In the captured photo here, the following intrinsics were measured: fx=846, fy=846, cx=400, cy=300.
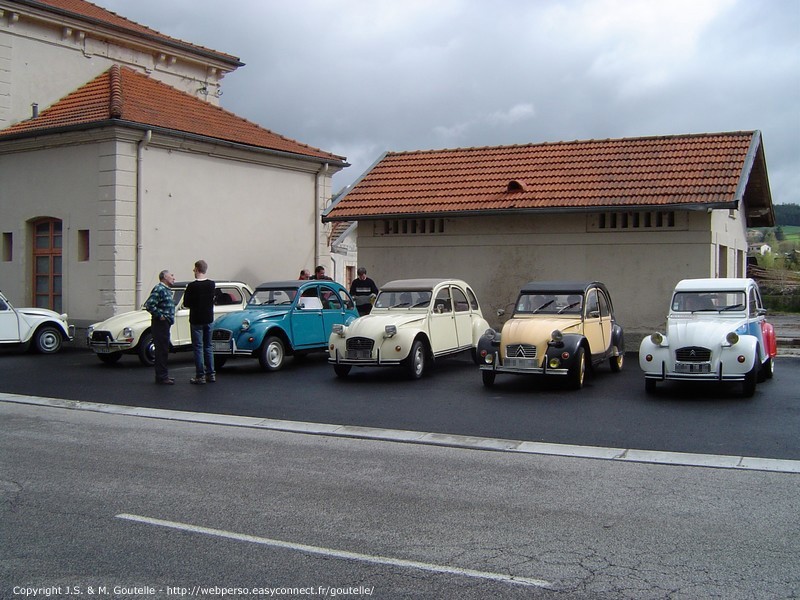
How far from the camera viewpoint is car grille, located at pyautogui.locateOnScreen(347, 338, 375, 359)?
14117 millimetres

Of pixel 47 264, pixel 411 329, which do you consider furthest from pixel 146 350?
pixel 47 264

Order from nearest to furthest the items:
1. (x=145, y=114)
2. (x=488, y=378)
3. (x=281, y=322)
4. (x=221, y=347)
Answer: (x=488, y=378)
(x=221, y=347)
(x=281, y=322)
(x=145, y=114)

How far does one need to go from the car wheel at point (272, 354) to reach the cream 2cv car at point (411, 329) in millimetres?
1534

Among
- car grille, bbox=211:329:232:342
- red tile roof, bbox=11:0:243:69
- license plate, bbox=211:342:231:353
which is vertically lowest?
license plate, bbox=211:342:231:353

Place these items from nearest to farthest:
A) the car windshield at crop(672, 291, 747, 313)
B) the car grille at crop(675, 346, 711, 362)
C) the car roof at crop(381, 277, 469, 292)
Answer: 1. the car grille at crop(675, 346, 711, 362)
2. the car windshield at crop(672, 291, 747, 313)
3. the car roof at crop(381, 277, 469, 292)

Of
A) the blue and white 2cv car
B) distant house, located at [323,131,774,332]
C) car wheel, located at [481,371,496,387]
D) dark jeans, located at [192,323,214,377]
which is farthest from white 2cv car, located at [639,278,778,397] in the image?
dark jeans, located at [192,323,214,377]

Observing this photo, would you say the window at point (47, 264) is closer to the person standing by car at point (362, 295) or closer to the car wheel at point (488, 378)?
the person standing by car at point (362, 295)

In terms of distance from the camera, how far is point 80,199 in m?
21.4

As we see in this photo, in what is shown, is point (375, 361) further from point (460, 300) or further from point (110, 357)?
point (110, 357)

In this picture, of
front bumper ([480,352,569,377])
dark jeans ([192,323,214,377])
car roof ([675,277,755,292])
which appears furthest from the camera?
dark jeans ([192,323,214,377])

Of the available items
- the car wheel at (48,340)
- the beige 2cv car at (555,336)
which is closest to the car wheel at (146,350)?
the car wheel at (48,340)

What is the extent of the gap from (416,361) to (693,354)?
Answer: 4548 mm

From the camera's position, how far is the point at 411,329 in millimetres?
14328

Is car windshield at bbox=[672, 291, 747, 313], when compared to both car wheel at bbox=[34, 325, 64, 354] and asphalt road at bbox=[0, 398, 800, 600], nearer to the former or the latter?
asphalt road at bbox=[0, 398, 800, 600]
